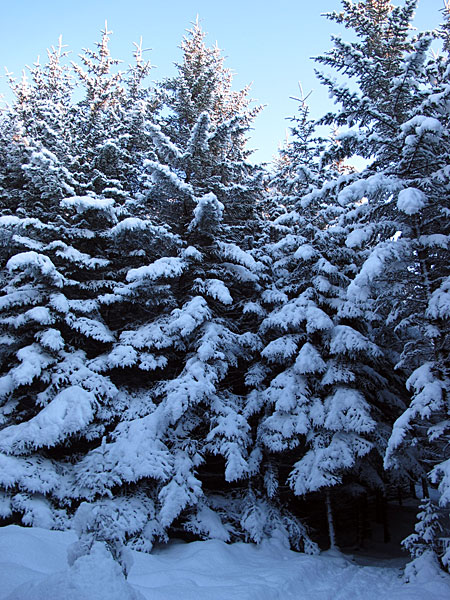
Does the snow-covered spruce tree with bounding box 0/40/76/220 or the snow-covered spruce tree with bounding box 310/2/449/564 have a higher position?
the snow-covered spruce tree with bounding box 0/40/76/220

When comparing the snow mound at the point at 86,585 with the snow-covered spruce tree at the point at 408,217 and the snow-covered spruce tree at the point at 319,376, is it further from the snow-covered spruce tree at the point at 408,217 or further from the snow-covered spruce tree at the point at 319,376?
the snow-covered spruce tree at the point at 319,376

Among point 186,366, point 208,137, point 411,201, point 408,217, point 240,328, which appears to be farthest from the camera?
point 240,328

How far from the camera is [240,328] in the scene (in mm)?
13047

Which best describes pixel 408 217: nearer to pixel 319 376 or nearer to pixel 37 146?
pixel 319 376

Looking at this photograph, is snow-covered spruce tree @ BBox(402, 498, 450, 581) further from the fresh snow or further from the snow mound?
the snow mound

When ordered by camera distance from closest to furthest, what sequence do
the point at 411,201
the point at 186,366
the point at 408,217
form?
1. the point at 411,201
2. the point at 408,217
3. the point at 186,366

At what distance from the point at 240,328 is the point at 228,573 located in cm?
726

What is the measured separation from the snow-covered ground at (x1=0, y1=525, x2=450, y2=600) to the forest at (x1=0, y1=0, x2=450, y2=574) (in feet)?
1.64

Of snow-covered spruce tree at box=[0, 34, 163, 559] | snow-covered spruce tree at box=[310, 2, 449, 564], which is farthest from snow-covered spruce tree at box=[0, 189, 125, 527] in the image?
snow-covered spruce tree at box=[310, 2, 449, 564]

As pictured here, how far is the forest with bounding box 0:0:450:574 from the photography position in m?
7.96

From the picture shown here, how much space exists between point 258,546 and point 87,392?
5.31 m

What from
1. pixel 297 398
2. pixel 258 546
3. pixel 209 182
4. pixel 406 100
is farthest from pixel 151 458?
pixel 406 100

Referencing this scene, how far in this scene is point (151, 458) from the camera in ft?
27.1

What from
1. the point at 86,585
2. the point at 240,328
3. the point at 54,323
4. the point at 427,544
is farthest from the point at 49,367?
the point at 427,544
